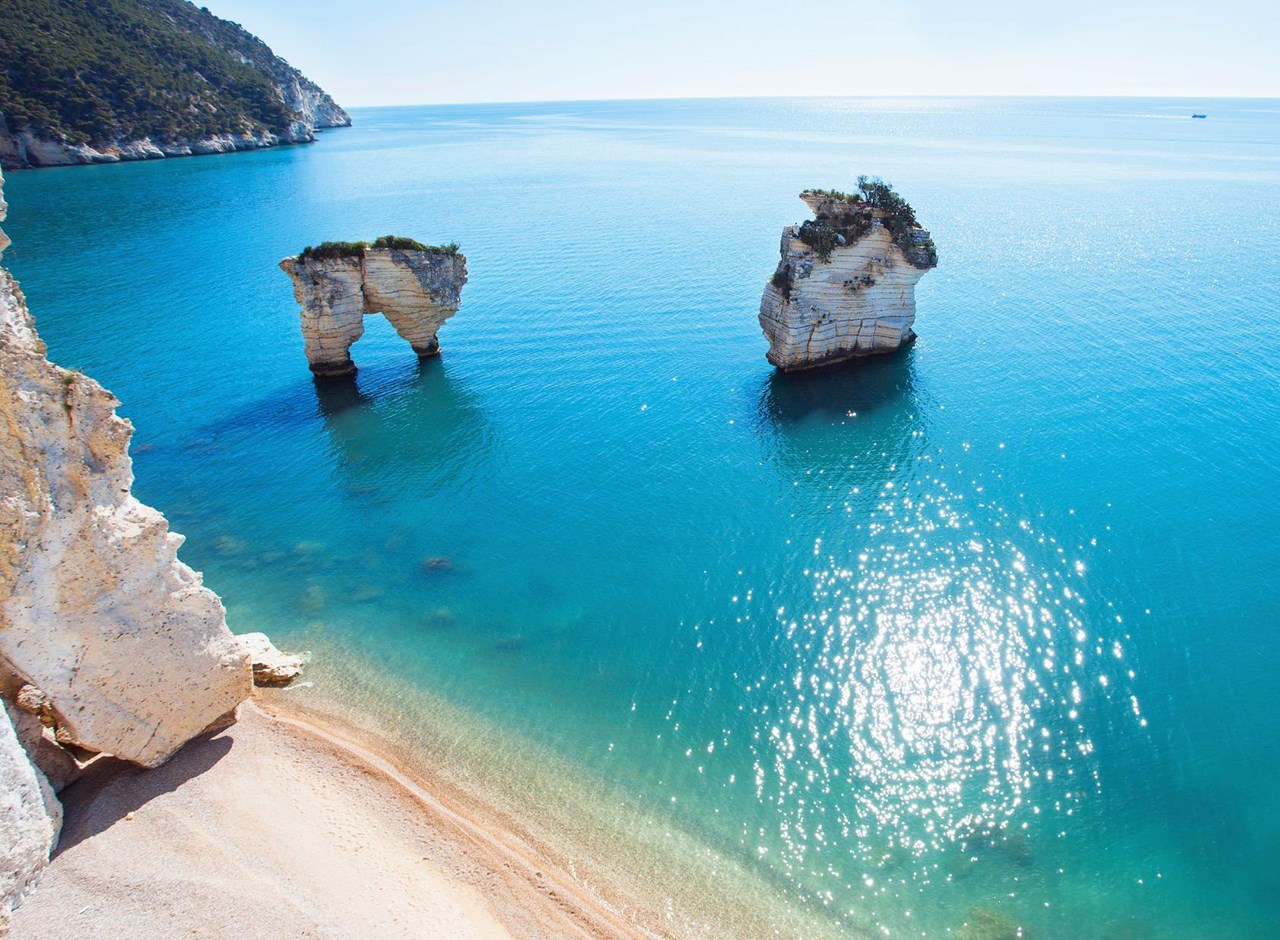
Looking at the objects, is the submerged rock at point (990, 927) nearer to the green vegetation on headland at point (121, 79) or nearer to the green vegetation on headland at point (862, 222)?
the green vegetation on headland at point (862, 222)

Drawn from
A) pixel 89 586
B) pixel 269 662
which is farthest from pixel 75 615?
pixel 269 662

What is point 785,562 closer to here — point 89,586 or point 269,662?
point 269,662

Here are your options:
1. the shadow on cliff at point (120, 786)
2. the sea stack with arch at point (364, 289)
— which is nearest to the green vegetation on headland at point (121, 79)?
the sea stack with arch at point (364, 289)

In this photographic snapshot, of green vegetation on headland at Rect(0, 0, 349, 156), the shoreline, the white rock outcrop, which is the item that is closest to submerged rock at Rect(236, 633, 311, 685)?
the shoreline

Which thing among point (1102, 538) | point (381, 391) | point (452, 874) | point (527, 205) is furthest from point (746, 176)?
point (452, 874)

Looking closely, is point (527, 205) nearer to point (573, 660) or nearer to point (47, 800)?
point (573, 660)

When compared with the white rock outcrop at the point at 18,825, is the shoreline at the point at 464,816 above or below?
below
